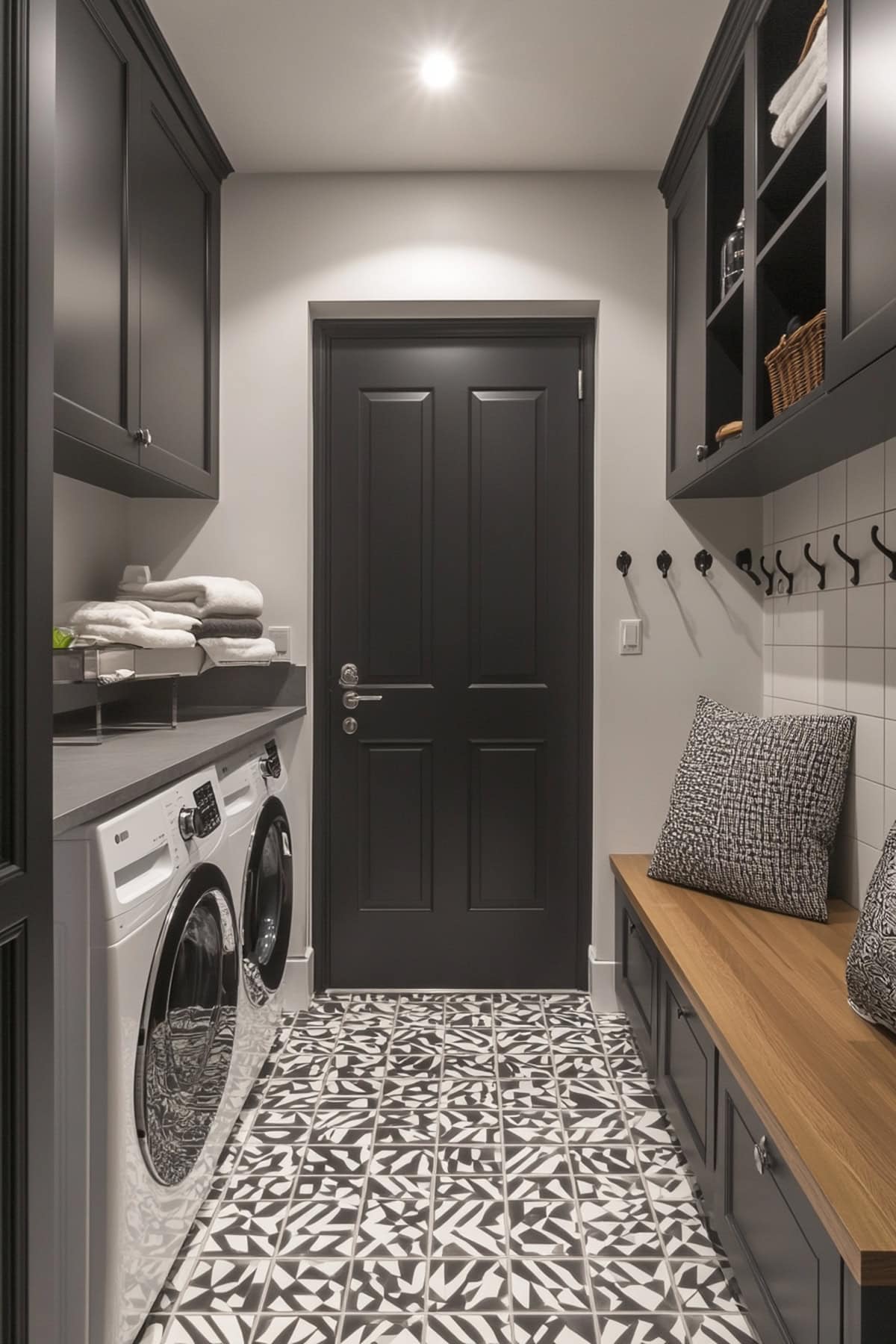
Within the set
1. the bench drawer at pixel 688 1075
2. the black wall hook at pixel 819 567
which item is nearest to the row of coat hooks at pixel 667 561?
the black wall hook at pixel 819 567

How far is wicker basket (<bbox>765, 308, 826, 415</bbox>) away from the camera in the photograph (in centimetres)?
156

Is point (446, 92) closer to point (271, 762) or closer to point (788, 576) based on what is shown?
point (788, 576)

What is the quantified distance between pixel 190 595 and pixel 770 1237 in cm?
198

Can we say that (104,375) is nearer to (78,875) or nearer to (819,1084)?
(78,875)

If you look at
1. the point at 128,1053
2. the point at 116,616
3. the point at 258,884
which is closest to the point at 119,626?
the point at 116,616

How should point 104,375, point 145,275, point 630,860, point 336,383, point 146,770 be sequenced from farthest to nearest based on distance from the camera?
point 336,383 → point 630,860 → point 145,275 → point 104,375 → point 146,770

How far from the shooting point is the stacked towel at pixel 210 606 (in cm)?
242

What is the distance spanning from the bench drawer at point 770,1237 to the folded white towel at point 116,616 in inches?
64.9

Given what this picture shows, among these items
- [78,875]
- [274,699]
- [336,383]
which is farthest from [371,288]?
[78,875]

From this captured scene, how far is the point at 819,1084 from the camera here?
1.28m

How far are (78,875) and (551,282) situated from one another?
2253 millimetres

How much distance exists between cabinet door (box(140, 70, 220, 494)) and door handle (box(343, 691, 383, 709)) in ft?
2.50

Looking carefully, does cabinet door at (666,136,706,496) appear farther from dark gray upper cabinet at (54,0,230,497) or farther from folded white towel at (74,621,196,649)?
folded white towel at (74,621,196,649)

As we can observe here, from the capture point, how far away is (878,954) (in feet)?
4.54
